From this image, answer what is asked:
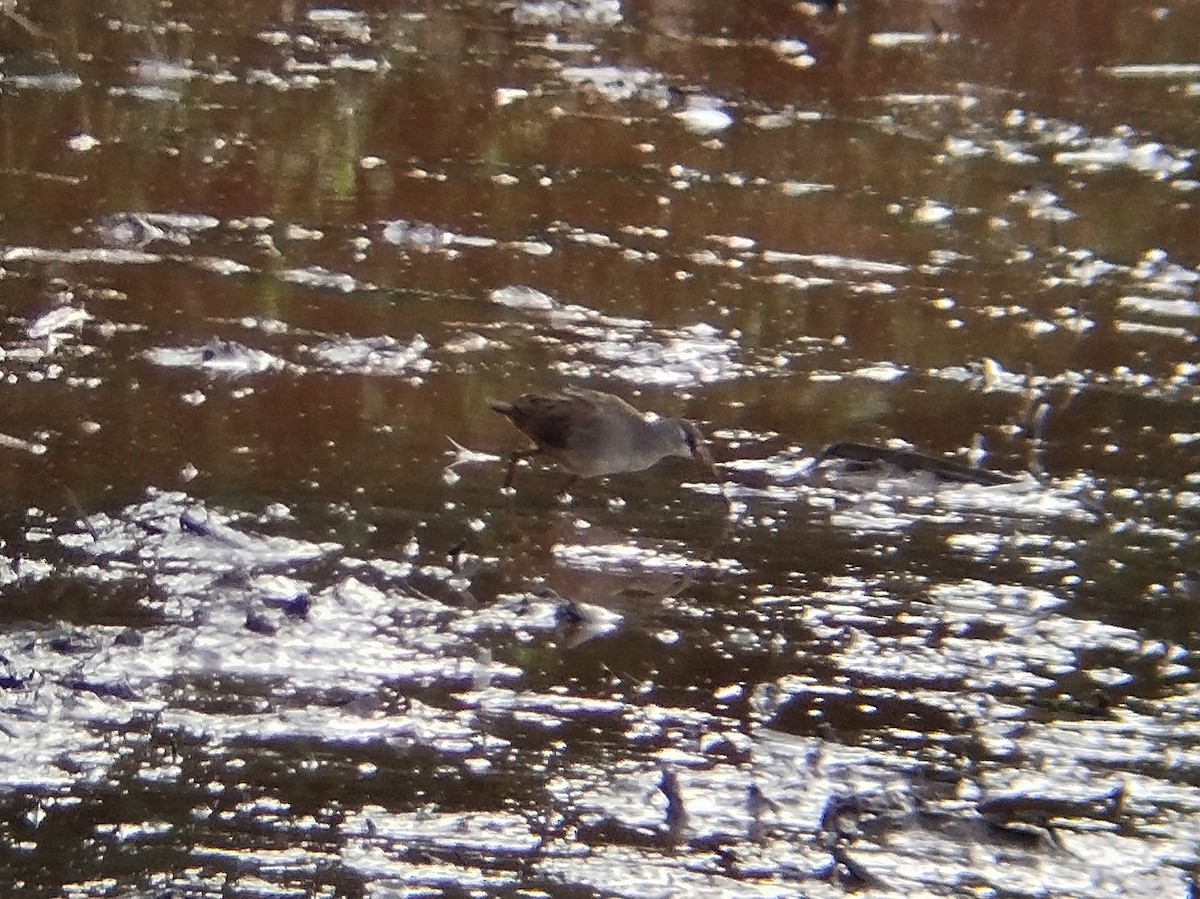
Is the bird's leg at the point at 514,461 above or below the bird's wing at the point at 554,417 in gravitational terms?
below

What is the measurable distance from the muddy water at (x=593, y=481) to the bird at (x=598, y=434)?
1 centimetres

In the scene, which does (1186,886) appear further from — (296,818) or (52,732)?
(52,732)

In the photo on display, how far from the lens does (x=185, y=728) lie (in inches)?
18.9

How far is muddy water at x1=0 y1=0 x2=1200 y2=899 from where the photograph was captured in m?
0.48

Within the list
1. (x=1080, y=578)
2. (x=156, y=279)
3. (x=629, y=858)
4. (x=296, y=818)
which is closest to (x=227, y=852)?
(x=296, y=818)

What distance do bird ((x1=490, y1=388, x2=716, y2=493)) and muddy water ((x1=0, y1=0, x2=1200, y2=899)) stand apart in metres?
0.01

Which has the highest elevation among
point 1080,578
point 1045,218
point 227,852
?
point 1045,218

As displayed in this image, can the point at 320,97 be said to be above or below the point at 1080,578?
above

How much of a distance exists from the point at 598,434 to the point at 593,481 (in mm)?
27

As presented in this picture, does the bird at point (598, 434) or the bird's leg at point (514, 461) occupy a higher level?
the bird at point (598, 434)

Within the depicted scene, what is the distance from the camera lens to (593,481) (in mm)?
542

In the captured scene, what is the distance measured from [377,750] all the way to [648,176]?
14.3 inches

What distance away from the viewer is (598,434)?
20.8 inches

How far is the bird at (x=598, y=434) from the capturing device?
0.53 meters
